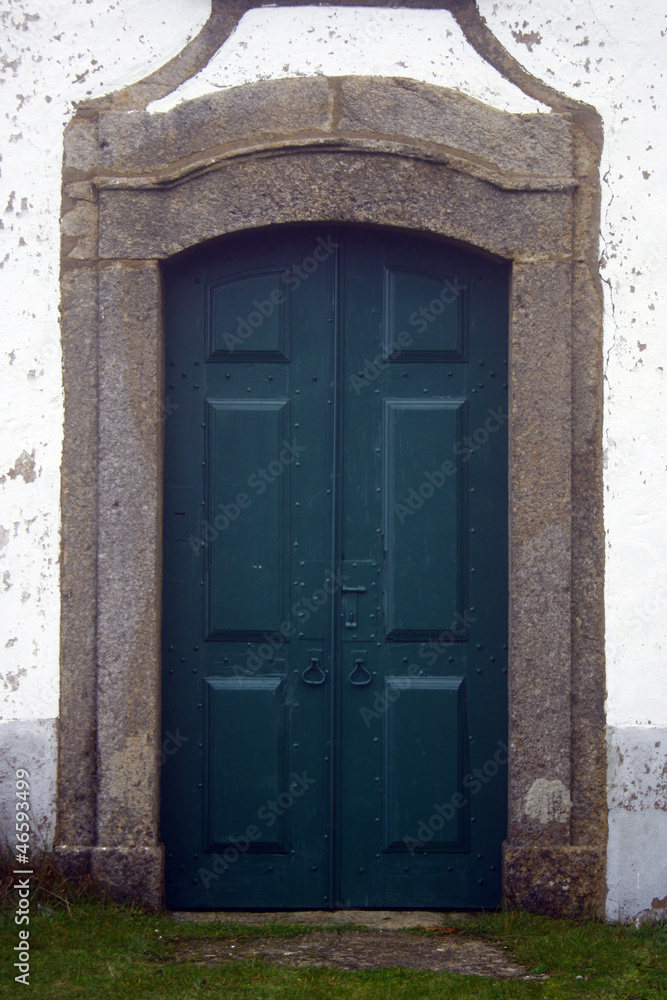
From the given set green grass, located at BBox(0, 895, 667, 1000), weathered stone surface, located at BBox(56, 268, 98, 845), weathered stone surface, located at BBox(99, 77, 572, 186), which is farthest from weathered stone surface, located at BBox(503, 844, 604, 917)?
weathered stone surface, located at BBox(99, 77, 572, 186)

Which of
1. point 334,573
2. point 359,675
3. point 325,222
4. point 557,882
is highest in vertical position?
point 325,222

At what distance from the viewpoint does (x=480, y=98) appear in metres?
3.51

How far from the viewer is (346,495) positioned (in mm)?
3598

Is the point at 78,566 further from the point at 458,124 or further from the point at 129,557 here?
the point at 458,124

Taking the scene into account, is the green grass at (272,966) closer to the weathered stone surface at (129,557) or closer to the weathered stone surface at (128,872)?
the weathered stone surface at (128,872)

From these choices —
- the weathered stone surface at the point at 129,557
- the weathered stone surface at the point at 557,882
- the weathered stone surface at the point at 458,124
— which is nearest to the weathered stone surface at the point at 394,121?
the weathered stone surface at the point at 458,124

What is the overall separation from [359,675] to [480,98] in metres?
2.33

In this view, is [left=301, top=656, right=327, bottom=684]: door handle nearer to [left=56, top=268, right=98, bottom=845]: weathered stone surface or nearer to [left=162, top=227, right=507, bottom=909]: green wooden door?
[left=162, top=227, right=507, bottom=909]: green wooden door

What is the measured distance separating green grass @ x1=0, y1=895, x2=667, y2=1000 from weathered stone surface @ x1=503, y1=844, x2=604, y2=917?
0.18 ft

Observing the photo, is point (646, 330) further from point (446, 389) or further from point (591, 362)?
point (446, 389)

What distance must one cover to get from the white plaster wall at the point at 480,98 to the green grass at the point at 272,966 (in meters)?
0.33

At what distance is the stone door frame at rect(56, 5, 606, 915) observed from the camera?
11.1ft

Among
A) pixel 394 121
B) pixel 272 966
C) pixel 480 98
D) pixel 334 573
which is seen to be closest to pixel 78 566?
pixel 334 573

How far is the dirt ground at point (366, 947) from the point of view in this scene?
118 inches
